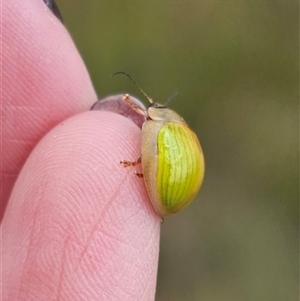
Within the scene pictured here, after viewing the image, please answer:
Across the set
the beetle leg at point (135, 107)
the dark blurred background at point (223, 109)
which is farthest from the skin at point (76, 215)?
the dark blurred background at point (223, 109)

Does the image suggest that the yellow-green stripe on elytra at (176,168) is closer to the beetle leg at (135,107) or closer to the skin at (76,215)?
the skin at (76,215)

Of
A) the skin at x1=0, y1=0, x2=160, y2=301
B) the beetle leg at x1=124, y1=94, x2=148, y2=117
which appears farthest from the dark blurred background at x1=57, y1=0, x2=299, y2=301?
the skin at x1=0, y1=0, x2=160, y2=301

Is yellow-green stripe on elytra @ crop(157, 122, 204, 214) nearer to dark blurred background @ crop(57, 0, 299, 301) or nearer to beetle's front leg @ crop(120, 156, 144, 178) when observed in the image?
beetle's front leg @ crop(120, 156, 144, 178)

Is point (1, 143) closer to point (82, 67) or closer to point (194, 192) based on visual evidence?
point (82, 67)

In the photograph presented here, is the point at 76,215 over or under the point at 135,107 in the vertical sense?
under

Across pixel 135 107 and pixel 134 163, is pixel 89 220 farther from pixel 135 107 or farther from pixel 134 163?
pixel 135 107

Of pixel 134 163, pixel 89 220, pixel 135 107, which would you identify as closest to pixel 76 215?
pixel 89 220
